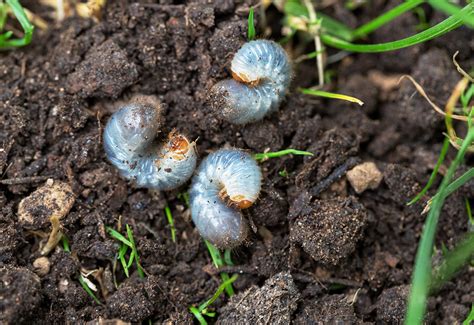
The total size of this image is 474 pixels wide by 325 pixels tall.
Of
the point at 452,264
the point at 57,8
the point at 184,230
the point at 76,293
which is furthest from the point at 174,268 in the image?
the point at 57,8

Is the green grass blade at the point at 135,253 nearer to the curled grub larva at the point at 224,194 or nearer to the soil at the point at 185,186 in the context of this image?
the soil at the point at 185,186

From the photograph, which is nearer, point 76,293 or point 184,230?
point 76,293

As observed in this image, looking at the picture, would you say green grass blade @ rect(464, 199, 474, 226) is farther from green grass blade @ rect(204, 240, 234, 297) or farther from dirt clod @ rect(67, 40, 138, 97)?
dirt clod @ rect(67, 40, 138, 97)

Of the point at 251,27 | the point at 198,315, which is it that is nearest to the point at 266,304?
the point at 198,315

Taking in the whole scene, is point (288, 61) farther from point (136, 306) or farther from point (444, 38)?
point (136, 306)

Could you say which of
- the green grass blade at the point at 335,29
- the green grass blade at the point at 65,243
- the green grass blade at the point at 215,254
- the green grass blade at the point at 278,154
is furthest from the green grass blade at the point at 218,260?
the green grass blade at the point at 335,29

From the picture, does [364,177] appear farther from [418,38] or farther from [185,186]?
[185,186]
